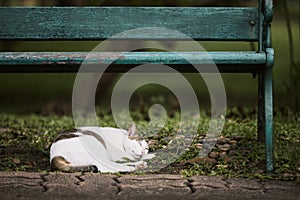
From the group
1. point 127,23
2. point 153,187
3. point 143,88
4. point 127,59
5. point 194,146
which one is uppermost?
point 127,23

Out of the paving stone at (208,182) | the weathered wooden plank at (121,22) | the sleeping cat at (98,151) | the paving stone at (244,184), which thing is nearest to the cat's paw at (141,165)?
the sleeping cat at (98,151)

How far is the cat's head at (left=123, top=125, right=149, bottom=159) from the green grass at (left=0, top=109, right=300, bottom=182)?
11 centimetres

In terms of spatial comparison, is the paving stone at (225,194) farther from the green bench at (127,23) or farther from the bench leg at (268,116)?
the green bench at (127,23)

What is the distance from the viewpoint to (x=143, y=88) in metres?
9.05

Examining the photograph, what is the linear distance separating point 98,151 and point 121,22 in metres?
0.92

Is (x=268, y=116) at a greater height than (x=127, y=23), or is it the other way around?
(x=127, y=23)

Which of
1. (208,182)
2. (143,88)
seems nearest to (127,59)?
(208,182)

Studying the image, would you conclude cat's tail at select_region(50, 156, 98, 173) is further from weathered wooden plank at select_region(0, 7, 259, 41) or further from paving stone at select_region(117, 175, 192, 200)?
weathered wooden plank at select_region(0, 7, 259, 41)

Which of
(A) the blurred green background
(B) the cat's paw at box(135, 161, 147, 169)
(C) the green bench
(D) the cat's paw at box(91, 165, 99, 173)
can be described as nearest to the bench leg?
(C) the green bench

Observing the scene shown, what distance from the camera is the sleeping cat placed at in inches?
152

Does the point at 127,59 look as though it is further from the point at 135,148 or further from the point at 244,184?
the point at 244,184

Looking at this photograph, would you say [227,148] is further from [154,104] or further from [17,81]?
[17,81]

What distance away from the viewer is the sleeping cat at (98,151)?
12.7ft

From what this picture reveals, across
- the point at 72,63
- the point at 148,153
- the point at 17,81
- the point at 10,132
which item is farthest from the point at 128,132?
the point at 17,81
